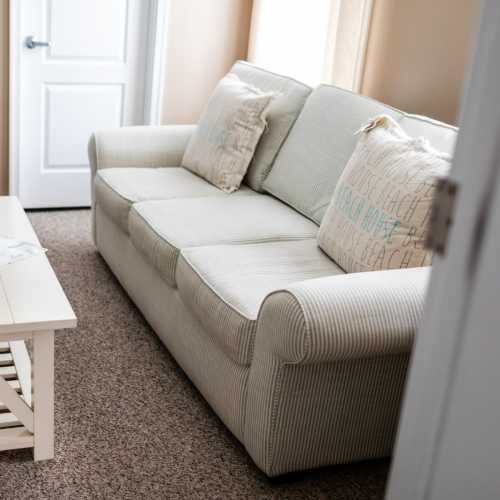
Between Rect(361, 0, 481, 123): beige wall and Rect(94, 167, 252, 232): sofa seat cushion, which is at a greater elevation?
Rect(361, 0, 481, 123): beige wall

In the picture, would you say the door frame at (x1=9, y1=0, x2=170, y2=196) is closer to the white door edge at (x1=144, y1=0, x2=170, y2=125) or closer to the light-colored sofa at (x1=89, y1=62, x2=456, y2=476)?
the white door edge at (x1=144, y1=0, x2=170, y2=125)

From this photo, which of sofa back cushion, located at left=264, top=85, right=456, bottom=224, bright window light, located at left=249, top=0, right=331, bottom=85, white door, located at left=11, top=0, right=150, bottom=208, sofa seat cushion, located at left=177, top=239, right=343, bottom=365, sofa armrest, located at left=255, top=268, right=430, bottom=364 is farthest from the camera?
white door, located at left=11, top=0, right=150, bottom=208

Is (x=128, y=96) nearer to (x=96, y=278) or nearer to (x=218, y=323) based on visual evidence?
(x=96, y=278)

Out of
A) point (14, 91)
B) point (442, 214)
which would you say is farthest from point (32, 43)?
point (442, 214)

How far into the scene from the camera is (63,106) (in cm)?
414

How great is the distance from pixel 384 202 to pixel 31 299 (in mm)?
988

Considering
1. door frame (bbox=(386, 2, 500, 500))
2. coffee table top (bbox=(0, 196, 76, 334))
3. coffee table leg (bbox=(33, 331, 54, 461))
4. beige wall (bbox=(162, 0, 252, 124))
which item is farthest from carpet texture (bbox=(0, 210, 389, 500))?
beige wall (bbox=(162, 0, 252, 124))

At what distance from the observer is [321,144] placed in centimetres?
292

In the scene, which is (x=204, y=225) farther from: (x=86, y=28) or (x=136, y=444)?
(x=86, y=28)

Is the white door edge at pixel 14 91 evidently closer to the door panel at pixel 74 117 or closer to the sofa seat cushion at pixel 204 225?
the door panel at pixel 74 117

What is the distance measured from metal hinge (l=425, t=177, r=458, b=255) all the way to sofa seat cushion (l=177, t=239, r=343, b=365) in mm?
1254

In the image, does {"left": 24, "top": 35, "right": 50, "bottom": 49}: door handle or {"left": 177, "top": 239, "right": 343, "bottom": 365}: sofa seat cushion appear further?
{"left": 24, "top": 35, "right": 50, "bottom": 49}: door handle

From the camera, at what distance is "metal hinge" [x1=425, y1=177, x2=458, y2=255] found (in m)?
0.79

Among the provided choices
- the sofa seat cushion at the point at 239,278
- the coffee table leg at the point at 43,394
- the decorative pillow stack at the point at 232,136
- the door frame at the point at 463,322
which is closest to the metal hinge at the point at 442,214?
the door frame at the point at 463,322
